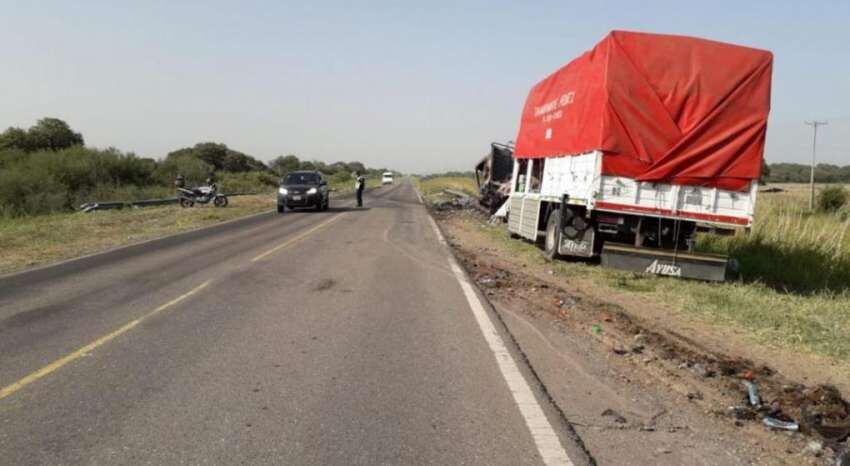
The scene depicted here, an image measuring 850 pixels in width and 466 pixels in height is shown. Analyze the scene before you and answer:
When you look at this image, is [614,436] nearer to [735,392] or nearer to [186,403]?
[735,392]

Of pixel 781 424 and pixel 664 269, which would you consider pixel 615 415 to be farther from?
pixel 664 269

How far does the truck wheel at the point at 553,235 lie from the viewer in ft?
42.1

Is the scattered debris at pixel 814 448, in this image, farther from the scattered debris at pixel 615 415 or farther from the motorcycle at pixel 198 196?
the motorcycle at pixel 198 196

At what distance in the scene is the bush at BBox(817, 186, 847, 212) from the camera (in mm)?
30750

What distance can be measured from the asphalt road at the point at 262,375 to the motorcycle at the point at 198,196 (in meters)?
20.6

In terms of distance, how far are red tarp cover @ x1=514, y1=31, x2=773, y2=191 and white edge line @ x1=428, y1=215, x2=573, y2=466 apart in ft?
15.8

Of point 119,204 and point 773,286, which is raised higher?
point 773,286

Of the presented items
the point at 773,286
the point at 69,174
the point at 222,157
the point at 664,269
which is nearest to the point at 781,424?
the point at 664,269

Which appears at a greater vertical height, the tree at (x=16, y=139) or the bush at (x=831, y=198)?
the tree at (x=16, y=139)

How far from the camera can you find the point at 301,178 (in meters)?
29.4

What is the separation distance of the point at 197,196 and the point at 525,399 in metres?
28.6

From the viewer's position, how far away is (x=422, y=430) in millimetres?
4250

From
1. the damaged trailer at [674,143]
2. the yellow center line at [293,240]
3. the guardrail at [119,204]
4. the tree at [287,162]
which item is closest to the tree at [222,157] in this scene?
the tree at [287,162]

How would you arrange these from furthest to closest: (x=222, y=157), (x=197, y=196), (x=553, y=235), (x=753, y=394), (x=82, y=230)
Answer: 1. (x=222, y=157)
2. (x=197, y=196)
3. (x=82, y=230)
4. (x=553, y=235)
5. (x=753, y=394)
